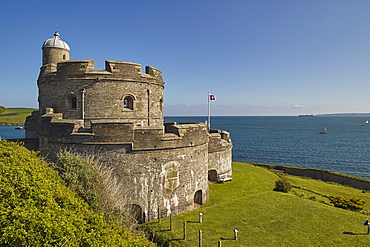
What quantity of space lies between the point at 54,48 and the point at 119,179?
1347cm

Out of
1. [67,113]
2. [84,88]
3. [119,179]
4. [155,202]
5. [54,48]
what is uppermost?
[54,48]

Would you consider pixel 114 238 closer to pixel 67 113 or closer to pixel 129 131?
pixel 129 131

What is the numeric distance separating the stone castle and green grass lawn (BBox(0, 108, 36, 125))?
117 meters

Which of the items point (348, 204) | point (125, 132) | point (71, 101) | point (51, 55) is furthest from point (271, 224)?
point (51, 55)

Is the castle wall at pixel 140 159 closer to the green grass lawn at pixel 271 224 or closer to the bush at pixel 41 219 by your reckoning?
the green grass lawn at pixel 271 224

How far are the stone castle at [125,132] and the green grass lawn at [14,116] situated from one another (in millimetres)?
116591

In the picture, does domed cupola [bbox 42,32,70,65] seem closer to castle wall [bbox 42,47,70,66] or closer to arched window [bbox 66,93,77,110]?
castle wall [bbox 42,47,70,66]

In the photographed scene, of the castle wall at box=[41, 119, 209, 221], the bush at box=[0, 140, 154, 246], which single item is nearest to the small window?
the castle wall at box=[41, 119, 209, 221]

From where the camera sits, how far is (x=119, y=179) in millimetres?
13297

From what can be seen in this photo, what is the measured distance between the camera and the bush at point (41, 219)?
17.7 ft

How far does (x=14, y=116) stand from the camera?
434 ft

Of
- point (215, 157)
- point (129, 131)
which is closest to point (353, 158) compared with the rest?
point (215, 157)

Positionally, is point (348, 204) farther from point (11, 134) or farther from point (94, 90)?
point (11, 134)

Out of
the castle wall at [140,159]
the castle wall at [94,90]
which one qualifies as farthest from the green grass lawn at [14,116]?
the castle wall at [140,159]
